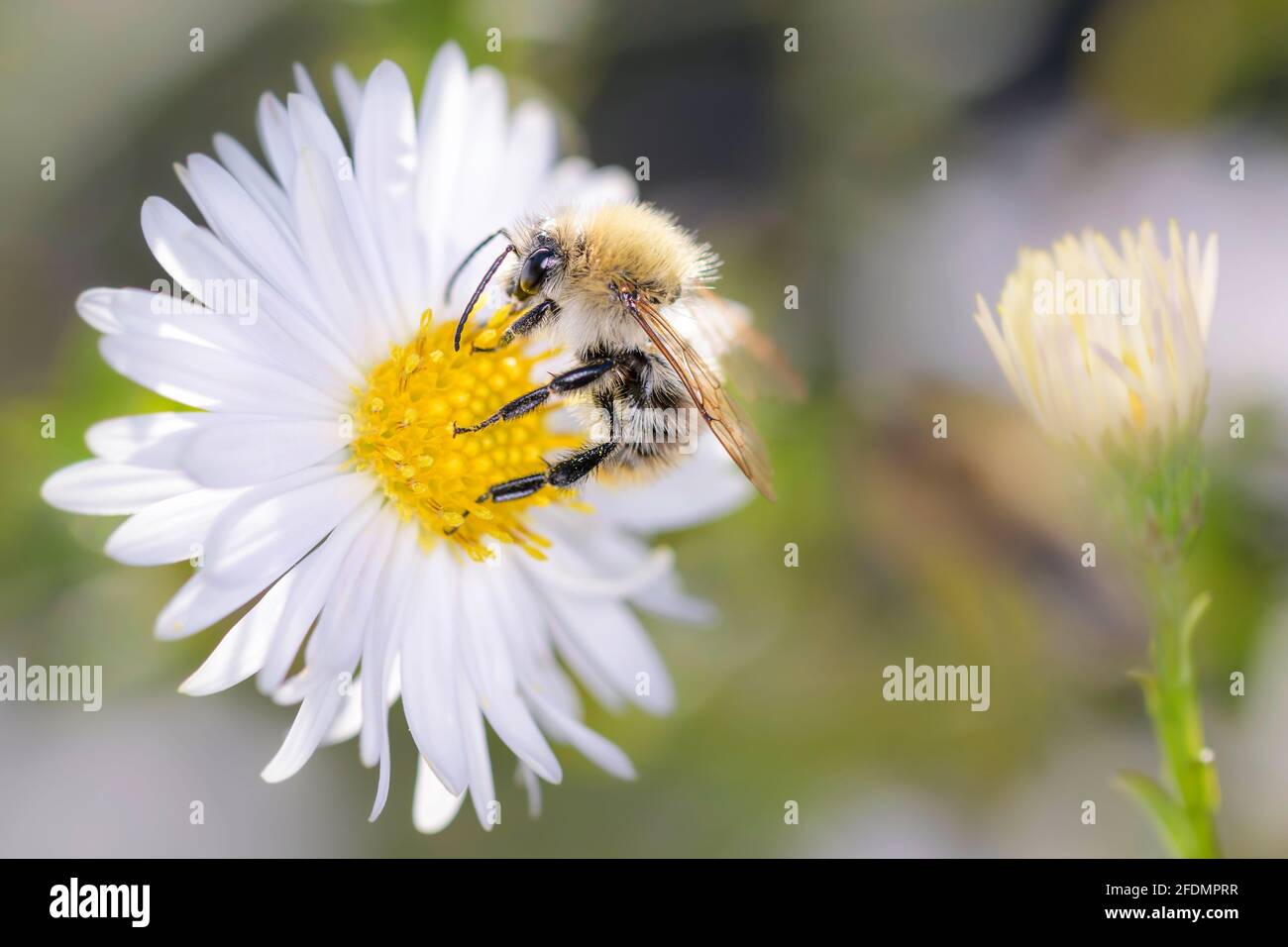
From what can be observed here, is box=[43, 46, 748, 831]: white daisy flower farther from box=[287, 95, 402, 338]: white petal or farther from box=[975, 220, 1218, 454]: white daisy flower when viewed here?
box=[975, 220, 1218, 454]: white daisy flower

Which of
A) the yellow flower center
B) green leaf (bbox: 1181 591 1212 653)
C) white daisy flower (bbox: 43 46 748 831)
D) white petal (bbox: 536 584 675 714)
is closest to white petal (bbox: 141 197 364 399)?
white daisy flower (bbox: 43 46 748 831)

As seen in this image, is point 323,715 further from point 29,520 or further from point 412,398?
point 29,520

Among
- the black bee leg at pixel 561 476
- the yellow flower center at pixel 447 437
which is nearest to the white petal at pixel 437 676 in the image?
the yellow flower center at pixel 447 437

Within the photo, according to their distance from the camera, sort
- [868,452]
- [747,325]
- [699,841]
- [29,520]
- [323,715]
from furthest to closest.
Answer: [868,452], [699,841], [29,520], [747,325], [323,715]

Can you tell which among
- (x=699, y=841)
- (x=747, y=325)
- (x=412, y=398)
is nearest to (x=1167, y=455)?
(x=747, y=325)

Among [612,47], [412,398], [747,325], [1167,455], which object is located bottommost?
[1167,455]

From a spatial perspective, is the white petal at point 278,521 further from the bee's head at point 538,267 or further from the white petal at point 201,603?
the bee's head at point 538,267
